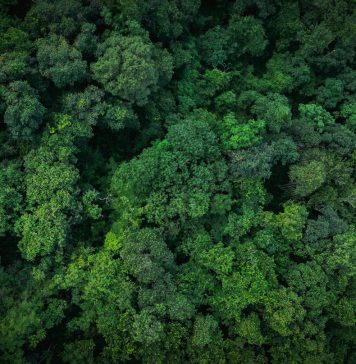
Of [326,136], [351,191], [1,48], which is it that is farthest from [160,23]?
[351,191]

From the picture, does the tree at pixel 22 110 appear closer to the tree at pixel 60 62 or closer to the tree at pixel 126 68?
the tree at pixel 60 62

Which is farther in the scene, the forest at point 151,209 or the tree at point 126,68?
the tree at point 126,68

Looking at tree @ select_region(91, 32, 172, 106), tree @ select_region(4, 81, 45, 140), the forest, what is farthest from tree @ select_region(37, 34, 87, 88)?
tree @ select_region(4, 81, 45, 140)

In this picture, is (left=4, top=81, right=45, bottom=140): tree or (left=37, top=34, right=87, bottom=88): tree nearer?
(left=4, top=81, right=45, bottom=140): tree

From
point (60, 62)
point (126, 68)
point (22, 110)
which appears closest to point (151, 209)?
point (126, 68)

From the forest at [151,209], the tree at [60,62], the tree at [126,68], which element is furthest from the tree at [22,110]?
the tree at [126,68]

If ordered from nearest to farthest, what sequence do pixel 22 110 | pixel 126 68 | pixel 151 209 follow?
pixel 22 110
pixel 126 68
pixel 151 209

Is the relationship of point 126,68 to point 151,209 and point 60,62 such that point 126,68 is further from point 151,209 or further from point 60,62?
point 151,209

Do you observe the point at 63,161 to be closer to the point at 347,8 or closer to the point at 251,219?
the point at 251,219

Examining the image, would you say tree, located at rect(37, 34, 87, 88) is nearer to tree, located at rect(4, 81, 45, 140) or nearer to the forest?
the forest
